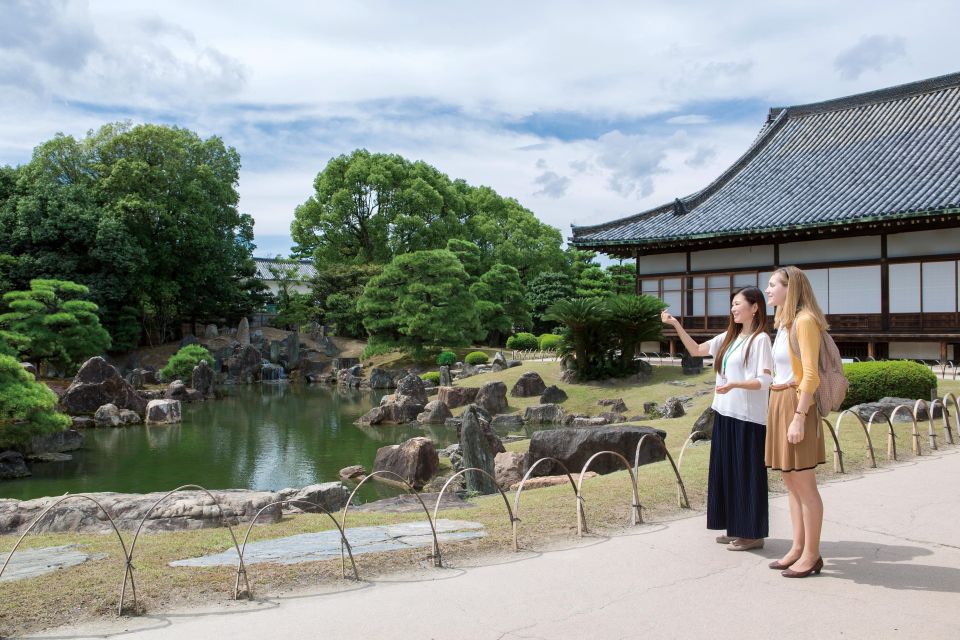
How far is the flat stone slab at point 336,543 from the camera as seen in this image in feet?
17.7

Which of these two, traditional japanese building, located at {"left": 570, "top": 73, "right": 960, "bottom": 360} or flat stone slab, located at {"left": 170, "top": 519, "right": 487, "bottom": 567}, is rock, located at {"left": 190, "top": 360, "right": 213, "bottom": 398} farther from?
flat stone slab, located at {"left": 170, "top": 519, "right": 487, "bottom": 567}

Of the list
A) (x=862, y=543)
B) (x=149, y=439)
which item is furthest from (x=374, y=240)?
(x=862, y=543)

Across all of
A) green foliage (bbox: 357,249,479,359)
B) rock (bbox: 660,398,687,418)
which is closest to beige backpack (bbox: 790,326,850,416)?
rock (bbox: 660,398,687,418)

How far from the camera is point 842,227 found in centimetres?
1975

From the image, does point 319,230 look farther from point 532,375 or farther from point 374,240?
point 532,375

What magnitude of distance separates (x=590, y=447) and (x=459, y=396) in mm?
11912

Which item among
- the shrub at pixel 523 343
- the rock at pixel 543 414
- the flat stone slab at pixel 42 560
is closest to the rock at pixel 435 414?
the rock at pixel 543 414

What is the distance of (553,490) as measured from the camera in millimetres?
8312

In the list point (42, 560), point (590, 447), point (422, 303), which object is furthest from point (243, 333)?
point (42, 560)

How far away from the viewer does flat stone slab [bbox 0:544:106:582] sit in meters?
5.13

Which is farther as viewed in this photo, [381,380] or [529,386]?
Result: [381,380]

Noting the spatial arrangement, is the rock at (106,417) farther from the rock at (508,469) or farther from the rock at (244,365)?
the rock at (508,469)

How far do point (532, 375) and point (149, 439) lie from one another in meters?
10.9

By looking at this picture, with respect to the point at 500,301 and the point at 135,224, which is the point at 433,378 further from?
the point at 135,224
